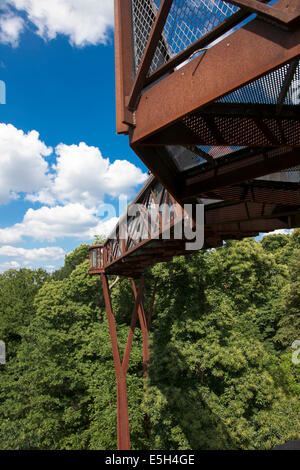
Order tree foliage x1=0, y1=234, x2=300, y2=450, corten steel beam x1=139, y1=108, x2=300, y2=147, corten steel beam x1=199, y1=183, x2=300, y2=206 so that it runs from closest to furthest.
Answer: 1. corten steel beam x1=139, y1=108, x2=300, y2=147
2. corten steel beam x1=199, y1=183, x2=300, y2=206
3. tree foliage x1=0, y1=234, x2=300, y2=450

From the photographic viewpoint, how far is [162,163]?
2846mm

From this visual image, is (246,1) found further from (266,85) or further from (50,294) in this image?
(50,294)

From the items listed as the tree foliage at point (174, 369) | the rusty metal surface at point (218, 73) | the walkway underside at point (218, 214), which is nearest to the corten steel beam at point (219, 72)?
the rusty metal surface at point (218, 73)

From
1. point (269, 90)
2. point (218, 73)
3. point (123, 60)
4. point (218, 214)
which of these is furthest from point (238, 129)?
point (218, 214)

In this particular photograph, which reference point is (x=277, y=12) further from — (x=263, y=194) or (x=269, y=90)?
(x=263, y=194)

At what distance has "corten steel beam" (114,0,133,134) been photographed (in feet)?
6.59

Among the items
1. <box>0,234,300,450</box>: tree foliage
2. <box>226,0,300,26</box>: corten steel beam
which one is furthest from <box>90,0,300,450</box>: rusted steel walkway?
<box>0,234,300,450</box>: tree foliage

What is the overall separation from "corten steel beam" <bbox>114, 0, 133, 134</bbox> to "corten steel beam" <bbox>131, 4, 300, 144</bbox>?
138 millimetres

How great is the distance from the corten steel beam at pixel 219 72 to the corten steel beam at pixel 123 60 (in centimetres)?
14

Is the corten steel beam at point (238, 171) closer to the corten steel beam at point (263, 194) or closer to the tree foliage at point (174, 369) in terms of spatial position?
the corten steel beam at point (263, 194)

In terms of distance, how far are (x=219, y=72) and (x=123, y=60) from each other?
0.95 meters

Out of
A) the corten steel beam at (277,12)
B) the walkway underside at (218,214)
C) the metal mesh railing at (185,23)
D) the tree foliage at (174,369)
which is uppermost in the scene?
the metal mesh railing at (185,23)

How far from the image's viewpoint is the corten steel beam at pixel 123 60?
2.01 meters

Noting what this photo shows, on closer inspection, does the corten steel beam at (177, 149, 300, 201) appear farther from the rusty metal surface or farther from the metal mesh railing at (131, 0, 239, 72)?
the rusty metal surface
